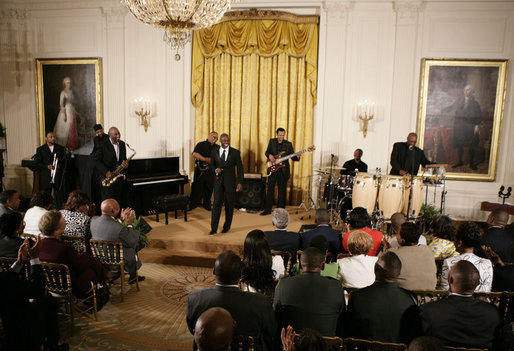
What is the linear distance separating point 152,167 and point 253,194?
2.32 meters

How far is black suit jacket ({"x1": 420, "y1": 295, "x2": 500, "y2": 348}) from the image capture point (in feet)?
7.80

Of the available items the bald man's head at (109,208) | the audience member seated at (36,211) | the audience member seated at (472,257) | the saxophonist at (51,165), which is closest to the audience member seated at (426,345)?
the audience member seated at (472,257)

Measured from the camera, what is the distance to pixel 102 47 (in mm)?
9469

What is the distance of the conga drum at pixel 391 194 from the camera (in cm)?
623

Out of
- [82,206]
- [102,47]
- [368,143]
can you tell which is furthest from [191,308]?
[102,47]

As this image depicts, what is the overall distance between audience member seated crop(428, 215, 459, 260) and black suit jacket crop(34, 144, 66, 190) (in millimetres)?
7463

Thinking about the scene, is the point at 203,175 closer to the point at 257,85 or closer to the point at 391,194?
the point at 257,85

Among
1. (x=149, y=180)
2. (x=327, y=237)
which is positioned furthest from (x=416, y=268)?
(x=149, y=180)

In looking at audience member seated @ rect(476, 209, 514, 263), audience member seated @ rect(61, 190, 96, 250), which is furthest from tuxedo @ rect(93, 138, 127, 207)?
audience member seated @ rect(476, 209, 514, 263)

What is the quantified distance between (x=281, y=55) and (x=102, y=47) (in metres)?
4.53

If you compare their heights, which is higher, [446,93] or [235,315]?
[446,93]

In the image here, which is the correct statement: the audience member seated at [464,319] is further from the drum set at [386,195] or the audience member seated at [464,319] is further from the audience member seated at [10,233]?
the drum set at [386,195]

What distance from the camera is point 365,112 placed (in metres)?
8.45

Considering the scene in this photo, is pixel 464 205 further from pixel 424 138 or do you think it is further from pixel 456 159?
pixel 424 138
